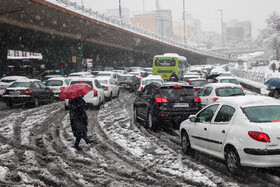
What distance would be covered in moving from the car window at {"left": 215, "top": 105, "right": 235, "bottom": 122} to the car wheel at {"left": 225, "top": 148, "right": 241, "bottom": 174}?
626mm

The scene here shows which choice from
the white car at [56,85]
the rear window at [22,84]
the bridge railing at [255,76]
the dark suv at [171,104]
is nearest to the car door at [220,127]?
the dark suv at [171,104]

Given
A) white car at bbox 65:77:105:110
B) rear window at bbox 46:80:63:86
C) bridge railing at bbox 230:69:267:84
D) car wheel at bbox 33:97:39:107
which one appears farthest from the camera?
bridge railing at bbox 230:69:267:84

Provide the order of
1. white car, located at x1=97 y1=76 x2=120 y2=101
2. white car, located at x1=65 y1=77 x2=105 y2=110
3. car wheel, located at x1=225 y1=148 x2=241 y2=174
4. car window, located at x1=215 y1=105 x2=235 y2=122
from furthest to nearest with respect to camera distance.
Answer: white car, located at x1=97 y1=76 x2=120 y2=101 → white car, located at x1=65 y1=77 x2=105 y2=110 → car window, located at x1=215 y1=105 x2=235 y2=122 → car wheel, located at x1=225 y1=148 x2=241 y2=174

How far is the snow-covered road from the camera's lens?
6.31 m

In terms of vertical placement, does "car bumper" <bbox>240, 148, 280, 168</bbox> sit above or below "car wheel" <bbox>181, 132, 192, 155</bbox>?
above

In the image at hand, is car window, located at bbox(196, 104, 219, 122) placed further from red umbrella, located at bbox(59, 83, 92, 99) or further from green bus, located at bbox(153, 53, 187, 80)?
green bus, located at bbox(153, 53, 187, 80)

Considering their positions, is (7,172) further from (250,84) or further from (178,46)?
(178,46)

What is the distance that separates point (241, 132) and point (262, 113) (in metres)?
0.57

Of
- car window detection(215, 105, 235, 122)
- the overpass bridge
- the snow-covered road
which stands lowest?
the snow-covered road

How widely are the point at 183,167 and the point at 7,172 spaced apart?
321 cm

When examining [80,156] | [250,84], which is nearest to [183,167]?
[80,156]

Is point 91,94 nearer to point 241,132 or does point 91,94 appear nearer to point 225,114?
point 225,114

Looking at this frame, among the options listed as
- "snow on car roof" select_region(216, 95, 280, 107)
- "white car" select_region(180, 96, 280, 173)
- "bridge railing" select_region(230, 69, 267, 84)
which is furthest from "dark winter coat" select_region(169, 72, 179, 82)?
"snow on car roof" select_region(216, 95, 280, 107)

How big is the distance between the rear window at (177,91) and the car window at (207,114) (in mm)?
3384
